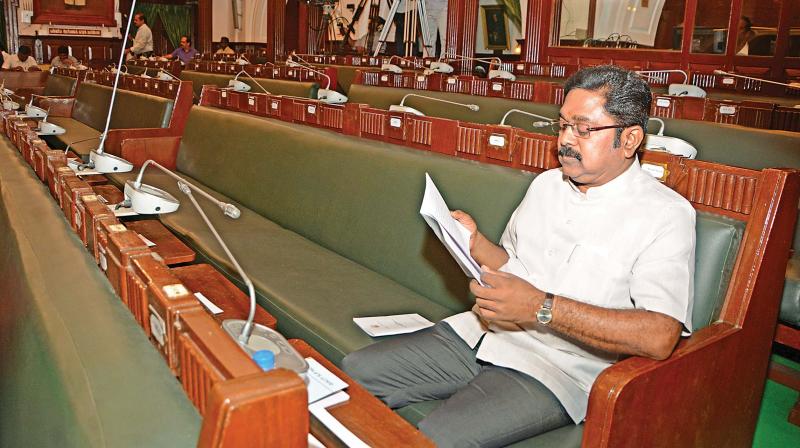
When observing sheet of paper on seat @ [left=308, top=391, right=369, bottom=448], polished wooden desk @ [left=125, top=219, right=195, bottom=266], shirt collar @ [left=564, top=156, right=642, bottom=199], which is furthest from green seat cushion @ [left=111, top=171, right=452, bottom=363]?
shirt collar @ [left=564, top=156, right=642, bottom=199]

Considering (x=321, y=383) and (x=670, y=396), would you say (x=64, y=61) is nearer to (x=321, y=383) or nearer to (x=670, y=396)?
(x=321, y=383)

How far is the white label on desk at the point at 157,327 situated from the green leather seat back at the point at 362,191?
126cm

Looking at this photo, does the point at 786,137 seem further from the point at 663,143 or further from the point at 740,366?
the point at 740,366

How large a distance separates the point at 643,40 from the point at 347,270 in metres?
6.50

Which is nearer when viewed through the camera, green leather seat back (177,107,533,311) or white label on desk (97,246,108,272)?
white label on desk (97,246,108,272)

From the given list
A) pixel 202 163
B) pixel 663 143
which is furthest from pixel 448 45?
pixel 663 143

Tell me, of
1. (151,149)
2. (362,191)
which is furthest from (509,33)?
(362,191)

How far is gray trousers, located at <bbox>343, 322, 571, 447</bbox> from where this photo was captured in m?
1.42

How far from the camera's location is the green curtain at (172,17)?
16547 millimetres

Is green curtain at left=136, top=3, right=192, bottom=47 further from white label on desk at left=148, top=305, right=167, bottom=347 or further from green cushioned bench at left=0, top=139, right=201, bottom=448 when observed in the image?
white label on desk at left=148, top=305, right=167, bottom=347

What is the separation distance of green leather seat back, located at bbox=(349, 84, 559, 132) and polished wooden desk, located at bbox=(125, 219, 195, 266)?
217cm

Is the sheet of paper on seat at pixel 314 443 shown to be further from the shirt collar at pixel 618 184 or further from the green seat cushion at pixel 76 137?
the green seat cushion at pixel 76 137

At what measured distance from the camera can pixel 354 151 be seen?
2.83 meters

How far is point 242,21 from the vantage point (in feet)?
49.5
